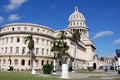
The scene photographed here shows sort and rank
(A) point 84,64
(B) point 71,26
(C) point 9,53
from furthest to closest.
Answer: (B) point 71,26 < (A) point 84,64 < (C) point 9,53

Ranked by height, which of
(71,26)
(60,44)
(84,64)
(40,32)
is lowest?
(84,64)

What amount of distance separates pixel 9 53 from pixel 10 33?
8.55 meters

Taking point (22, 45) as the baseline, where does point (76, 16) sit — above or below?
above

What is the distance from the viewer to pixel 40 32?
99.8 m

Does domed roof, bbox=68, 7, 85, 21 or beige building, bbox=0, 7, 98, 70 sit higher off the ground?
domed roof, bbox=68, 7, 85, 21

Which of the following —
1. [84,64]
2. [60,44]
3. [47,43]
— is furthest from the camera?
[84,64]

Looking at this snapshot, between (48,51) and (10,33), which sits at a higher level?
(10,33)

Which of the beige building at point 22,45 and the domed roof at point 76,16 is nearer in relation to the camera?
the beige building at point 22,45

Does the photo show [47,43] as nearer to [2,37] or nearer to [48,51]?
[48,51]

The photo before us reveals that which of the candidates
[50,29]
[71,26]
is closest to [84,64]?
→ [71,26]

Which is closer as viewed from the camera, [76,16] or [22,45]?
[22,45]

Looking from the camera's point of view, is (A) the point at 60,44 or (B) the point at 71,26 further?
(B) the point at 71,26

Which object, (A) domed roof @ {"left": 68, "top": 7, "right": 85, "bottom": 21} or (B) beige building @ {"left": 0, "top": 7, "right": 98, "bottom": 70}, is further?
(A) domed roof @ {"left": 68, "top": 7, "right": 85, "bottom": 21}

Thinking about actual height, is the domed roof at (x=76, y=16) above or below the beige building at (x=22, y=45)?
above
